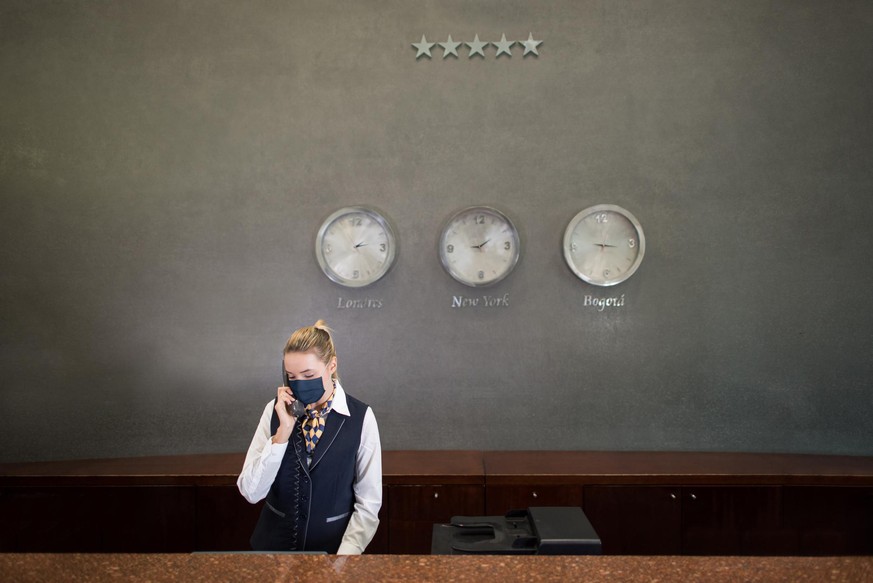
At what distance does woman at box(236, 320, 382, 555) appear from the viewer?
2053 mm

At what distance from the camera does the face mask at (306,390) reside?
2084 millimetres

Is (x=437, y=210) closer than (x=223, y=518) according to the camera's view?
No

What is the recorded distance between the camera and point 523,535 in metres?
1.62

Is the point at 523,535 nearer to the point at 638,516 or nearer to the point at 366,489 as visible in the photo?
the point at 366,489

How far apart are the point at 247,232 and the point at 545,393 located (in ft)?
6.74

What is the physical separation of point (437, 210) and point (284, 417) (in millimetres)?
1830

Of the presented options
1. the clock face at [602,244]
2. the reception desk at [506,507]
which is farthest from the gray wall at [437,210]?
the reception desk at [506,507]

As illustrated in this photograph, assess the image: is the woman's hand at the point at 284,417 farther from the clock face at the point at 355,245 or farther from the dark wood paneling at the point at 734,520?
the dark wood paneling at the point at 734,520

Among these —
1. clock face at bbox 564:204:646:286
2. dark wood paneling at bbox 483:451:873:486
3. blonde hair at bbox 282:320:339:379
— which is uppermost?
clock face at bbox 564:204:646:286

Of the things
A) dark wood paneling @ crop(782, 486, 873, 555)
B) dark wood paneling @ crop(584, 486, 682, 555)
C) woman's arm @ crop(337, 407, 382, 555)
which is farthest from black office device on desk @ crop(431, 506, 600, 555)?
dark wood paneling @ crop(782, 486, 873, 555)

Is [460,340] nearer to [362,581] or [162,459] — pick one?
[162,459]

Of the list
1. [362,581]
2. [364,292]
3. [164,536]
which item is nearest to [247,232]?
[364,292]

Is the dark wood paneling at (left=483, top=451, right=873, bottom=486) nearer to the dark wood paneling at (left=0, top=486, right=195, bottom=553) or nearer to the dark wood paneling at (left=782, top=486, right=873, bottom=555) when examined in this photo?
the dark wood paneling at (left=782, top=486, right=873, bottom=555)

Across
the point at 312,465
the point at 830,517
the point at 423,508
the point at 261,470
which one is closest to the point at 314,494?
the point at 312,465
